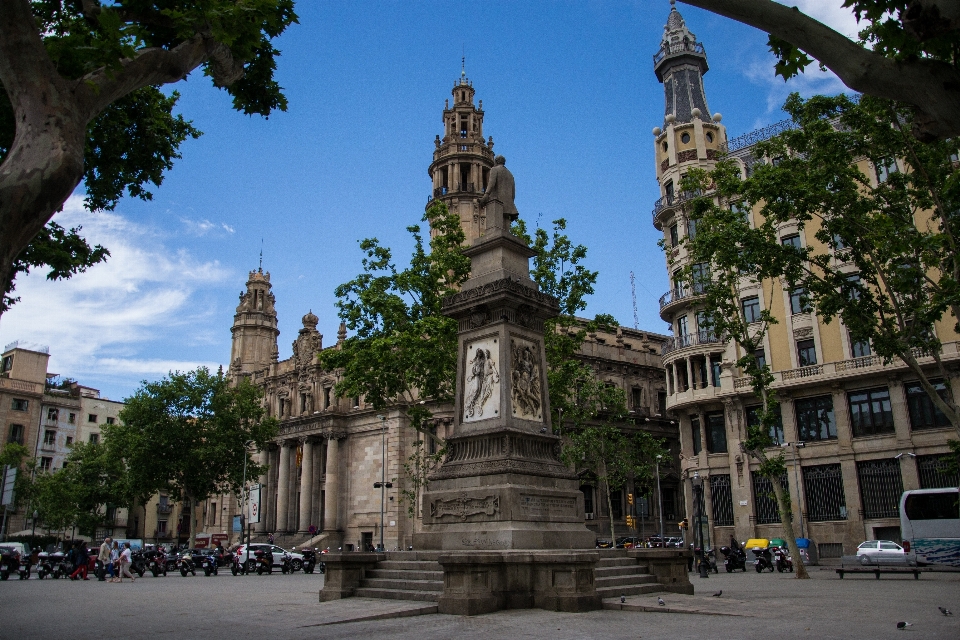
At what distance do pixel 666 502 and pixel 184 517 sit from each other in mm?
59220

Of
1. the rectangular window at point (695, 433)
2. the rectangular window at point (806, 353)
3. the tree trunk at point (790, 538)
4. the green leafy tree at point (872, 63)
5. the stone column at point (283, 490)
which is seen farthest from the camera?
the stone column at point (283, 490)

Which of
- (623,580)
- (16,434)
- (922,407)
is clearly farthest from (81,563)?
(16,434)

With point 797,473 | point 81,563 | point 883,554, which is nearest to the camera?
point 883,554

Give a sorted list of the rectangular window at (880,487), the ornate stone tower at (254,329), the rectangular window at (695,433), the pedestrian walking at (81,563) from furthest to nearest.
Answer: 1. the ornate stone tower at (254,329)
2. the rectangular window at (695,433)
3. the rectangular window at (880,487)
4. the pedestrian walking at (81,563)

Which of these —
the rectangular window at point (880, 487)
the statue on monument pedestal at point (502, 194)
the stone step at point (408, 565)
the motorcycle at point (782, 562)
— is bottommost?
the motorcycle at point (782, 562)

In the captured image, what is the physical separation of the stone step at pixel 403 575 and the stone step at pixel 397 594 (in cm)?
46

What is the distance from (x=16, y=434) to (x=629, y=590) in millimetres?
73368

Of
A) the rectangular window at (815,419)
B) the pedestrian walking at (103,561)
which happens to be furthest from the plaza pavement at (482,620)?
the rectangular window at (815,419)

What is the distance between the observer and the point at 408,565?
15.6 meters

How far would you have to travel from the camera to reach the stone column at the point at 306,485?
205 feet

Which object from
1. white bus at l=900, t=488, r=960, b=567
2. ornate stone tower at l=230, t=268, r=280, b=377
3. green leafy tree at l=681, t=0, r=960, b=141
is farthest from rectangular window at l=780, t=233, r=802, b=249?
ornate stone tower at l=230, t=268, r=280, b=377

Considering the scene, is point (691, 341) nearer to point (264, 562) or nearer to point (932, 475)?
point (932, 475)

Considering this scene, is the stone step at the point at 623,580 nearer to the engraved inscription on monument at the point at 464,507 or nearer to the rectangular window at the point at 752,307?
the engraved inscription on monument at the point at 464,507

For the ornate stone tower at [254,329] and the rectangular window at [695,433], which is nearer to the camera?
the rectangular window at [695,433]
